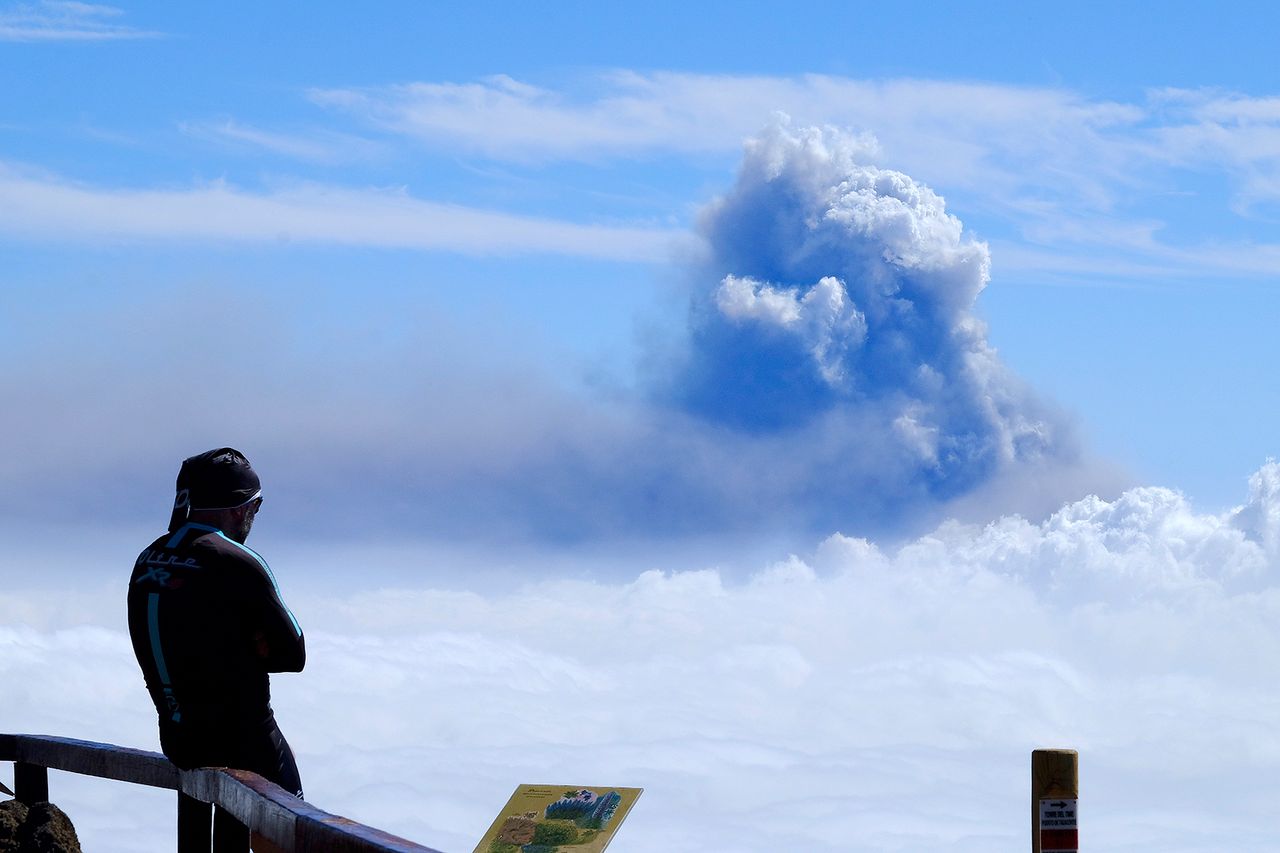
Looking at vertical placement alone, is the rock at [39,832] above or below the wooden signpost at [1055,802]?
below

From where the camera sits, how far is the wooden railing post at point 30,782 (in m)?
7.60

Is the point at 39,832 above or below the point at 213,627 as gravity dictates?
below

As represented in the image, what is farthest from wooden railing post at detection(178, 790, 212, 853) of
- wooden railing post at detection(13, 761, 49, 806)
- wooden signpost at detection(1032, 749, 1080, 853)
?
wooden signpost at detection(1032, 749, 1080, 853)

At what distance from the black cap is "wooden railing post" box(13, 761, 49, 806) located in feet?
8.36

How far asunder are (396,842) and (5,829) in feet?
12.0

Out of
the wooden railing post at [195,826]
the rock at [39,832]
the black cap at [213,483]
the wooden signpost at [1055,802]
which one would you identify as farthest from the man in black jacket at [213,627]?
the wooden signpost at [1055,802]

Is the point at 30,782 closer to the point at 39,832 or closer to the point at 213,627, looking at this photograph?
the point at 39,832

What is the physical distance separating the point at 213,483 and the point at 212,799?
1.22 meters

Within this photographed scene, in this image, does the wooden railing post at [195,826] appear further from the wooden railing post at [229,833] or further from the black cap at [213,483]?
the black cap at [213,483]

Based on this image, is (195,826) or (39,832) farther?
(39,832)

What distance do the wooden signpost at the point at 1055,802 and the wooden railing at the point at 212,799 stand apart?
3.24 metres

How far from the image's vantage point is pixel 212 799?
18.1 ft

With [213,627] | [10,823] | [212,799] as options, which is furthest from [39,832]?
[213,627]

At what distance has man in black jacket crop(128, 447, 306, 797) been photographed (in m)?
5.60
